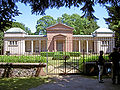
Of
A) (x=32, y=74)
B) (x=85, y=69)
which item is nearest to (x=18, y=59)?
(x=32, y=74)

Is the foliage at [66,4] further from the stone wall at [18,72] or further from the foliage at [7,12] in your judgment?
the stone wall at [18,72]

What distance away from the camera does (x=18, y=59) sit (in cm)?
800

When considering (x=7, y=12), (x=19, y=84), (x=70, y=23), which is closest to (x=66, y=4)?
(x=7, y=12)

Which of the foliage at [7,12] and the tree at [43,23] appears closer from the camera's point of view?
the foliage at [7,12]

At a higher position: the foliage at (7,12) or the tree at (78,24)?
the tree at (78,24)

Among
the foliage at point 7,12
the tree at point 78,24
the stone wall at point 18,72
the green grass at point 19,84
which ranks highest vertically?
the tree at point 78,24

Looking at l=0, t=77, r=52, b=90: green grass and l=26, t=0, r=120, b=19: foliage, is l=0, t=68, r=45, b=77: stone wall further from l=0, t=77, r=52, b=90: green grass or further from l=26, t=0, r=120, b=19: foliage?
l=26, t=0, r=120, b=19: foliage

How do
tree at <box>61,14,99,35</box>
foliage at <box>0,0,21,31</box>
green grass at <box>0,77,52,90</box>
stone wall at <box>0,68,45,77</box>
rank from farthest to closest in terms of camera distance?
tree at <box>61,14,99,35</box> → stone wall at <box>0,68,45,77</box> → green grass at <box>0,77,52,90</box> → foliage at <box>0,0,21,31</box>

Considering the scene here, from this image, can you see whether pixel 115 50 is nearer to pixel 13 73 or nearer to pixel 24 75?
pixel 24 75

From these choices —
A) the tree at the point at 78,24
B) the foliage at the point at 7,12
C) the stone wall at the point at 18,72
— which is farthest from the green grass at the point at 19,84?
the tree at the point at 78,24

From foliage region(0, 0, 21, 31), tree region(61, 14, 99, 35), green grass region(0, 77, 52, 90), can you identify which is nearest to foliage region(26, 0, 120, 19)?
foliage region(0, 0, 21, 31)

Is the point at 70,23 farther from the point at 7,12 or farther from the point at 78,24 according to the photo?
the point at 7,12

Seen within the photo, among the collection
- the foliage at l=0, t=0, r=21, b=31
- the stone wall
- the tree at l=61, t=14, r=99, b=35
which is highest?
the tree at l=61, t=14, r=99, b=35

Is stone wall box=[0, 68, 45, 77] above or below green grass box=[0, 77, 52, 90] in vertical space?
above
